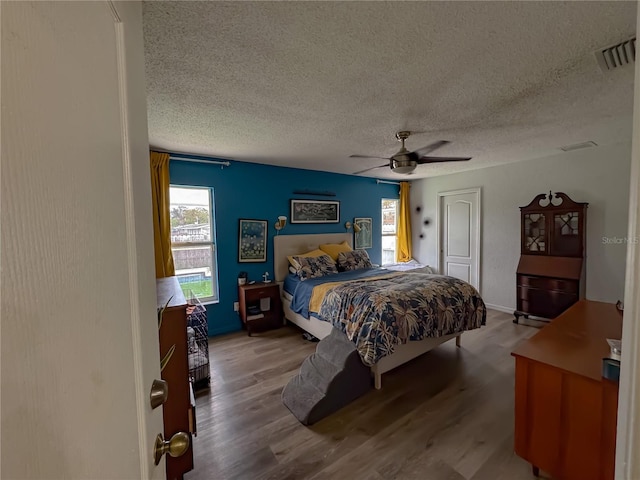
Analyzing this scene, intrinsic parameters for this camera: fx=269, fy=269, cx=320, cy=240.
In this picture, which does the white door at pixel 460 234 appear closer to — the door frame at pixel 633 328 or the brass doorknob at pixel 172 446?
A: the door frame at pixel 633 328

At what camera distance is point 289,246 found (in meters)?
4.21

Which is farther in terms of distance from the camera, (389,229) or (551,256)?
(389,229)

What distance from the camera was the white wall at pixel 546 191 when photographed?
330 cm

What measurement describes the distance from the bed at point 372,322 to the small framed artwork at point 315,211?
0.97 ft

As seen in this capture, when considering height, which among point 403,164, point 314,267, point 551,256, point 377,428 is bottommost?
point 377,428

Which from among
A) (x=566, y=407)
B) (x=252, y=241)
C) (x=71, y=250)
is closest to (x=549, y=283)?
(x=566, y=407)

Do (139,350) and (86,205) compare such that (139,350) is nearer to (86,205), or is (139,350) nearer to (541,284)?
(86,205)

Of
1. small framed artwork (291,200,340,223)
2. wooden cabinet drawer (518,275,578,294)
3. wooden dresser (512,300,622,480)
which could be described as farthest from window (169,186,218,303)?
wooden cabinet drawer (518,275,578,294)

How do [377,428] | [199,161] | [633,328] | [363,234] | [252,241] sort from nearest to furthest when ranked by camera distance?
[633,328]
[377,428]
[199,161]
[252,241]
[363,234]

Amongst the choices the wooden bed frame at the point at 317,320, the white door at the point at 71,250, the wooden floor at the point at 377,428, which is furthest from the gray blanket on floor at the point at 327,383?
the white door at the point at 71,250

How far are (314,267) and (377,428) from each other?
2.22 m

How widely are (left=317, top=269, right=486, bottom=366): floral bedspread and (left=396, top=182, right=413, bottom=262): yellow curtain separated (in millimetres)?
2470

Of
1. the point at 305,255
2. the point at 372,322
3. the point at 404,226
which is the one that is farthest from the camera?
the point at 404,226

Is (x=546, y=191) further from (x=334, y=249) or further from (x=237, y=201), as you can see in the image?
(x=237, y=201)
